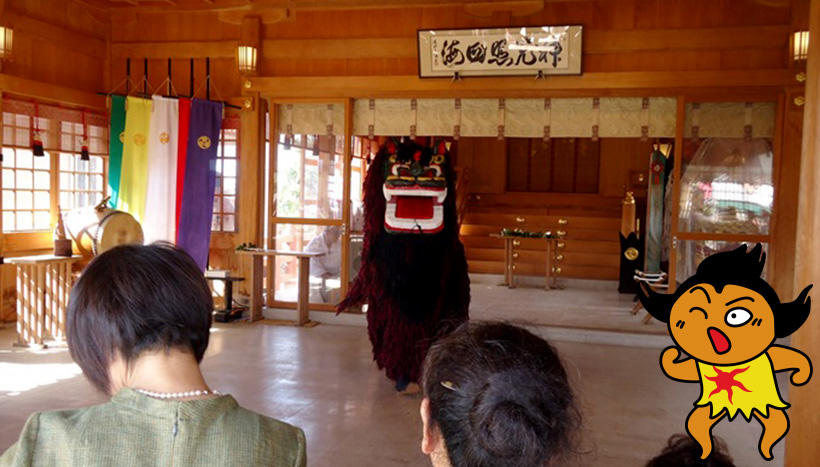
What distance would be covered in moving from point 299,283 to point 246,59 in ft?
7.46

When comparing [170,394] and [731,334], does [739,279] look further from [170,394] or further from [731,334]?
[170,394]

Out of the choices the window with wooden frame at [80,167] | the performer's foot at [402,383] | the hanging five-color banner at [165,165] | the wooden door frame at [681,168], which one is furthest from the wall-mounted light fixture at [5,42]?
the wooden door frame at [681,168]

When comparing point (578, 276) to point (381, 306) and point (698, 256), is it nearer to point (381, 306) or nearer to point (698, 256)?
point (698, 256)

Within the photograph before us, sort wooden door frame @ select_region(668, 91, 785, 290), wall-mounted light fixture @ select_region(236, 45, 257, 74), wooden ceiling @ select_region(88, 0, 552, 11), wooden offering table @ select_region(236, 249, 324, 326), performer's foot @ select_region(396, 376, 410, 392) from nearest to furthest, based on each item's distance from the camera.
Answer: performer's foot @ select_region(396, 376, 410, 392) < wooden door frame @ select_region(668, 91, 785, 290) < wooden ceiling @ select_region(88, 0, 552, 11) < wooden offering table @ select_region(236, 249, 324, 326) < wall-mounted light fixture @ select_region(236, 45, 257, 74)

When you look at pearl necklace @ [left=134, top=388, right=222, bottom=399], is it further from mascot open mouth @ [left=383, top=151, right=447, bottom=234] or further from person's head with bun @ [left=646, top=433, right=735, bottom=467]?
mascot open mouth @ [left=383, top=151, right=447, bottom=234]

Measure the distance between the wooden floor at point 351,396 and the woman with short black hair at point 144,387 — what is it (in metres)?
2.20

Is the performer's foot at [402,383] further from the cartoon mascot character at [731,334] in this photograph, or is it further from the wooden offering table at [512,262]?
the wooden offering table at [512,262]

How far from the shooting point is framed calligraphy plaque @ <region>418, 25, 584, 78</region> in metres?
6.17

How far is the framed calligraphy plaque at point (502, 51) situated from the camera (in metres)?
6.17

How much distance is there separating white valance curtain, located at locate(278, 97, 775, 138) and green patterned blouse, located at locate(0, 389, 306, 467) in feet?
18.7

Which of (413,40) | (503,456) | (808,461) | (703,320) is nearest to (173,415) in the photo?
(503,456)

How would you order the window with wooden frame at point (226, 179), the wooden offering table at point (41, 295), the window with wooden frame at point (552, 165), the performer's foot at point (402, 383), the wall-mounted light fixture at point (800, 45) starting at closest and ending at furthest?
the performer's foot at point (402, 383) → the wall-mounted light fixture at point (800, 45) → the wooden offering table at point (41, 295) → the window with wooden frame at point (226, 179) → the window with wooden frame at point (552, 165)

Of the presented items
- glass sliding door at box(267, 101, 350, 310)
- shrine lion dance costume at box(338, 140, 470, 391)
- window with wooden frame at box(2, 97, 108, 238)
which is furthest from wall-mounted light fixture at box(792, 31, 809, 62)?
window with wooden frame at box(2, 97, 108, 238)

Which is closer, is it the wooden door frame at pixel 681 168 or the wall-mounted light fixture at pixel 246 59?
the wooden door frame at pixel 681 168
